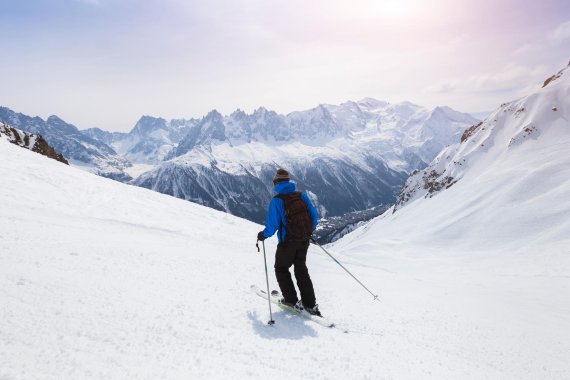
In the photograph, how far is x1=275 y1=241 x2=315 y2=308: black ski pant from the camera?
25.5ft

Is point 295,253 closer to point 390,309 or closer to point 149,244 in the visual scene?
point 390,309

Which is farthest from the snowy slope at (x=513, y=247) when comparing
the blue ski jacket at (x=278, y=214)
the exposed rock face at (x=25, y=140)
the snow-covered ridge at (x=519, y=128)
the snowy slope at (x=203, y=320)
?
the exposed rock face at (x=25, y=140)

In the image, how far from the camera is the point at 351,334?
711 cm

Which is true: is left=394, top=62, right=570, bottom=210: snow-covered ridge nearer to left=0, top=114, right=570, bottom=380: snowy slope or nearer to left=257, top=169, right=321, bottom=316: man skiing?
left=0, top=114, right=570, bottom=380: snowy slope

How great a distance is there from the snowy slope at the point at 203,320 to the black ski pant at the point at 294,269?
0.65 metres

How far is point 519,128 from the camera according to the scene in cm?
10456

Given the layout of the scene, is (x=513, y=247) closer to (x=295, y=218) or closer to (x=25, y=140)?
(x=295, y=218)

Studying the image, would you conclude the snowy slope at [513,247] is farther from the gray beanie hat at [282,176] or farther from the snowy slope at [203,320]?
the gray beanie hat at [282,176]

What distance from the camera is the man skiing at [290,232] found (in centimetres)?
764

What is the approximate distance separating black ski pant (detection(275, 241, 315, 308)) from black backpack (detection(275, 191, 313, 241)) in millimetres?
170

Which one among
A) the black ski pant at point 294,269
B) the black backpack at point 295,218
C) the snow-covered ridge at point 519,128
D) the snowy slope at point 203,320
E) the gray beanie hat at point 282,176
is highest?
the snow-covered ridge at point 519,128

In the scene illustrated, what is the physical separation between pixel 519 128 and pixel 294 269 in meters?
118

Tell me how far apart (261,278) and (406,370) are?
5.34 meters

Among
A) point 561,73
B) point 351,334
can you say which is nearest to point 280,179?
point 351,334
